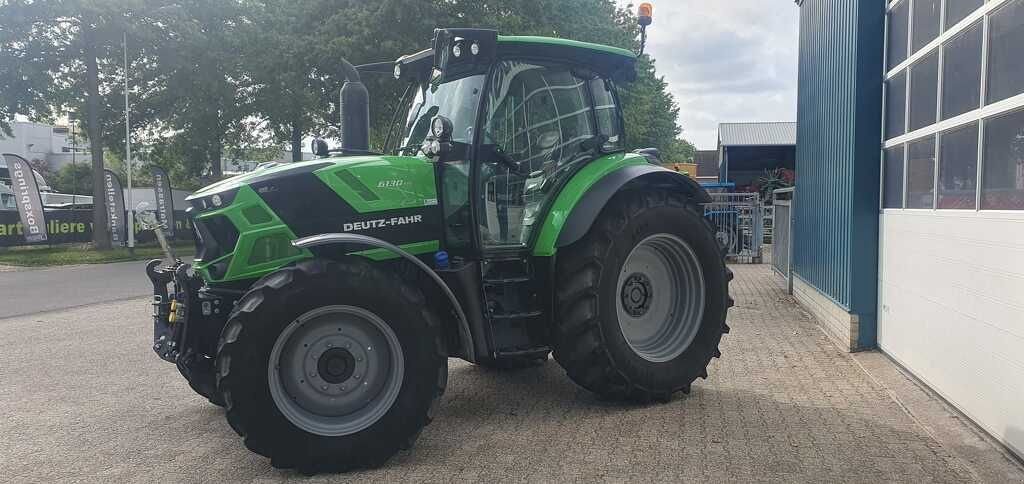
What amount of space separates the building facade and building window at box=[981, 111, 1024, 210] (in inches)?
0.5

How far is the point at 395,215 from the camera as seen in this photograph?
4.63 meters

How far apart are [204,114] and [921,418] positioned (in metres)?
26.3

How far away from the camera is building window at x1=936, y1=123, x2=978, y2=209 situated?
4.71 metres

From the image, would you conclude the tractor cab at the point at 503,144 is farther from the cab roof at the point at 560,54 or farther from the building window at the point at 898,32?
the building window at the point at 898,32

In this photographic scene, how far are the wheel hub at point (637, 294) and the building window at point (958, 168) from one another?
2.17m

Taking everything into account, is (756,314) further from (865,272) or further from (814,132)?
(865,272)

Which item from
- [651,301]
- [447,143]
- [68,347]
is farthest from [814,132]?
[68,347]

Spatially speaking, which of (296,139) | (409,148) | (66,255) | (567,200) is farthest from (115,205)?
(567,200)

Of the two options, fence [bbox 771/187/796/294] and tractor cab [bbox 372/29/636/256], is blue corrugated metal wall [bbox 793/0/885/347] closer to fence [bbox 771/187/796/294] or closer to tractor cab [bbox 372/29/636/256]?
fence [bbox 771/187/796/294]

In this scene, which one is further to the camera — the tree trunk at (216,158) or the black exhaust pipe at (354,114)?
the tree trunk at (216,158)

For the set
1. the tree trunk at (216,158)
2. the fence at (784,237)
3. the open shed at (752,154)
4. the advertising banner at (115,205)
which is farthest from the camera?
the open shed at (752,154)

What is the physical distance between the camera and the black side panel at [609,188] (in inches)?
195

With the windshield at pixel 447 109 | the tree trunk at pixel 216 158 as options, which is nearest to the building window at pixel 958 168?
the windshield at pixel 447 109

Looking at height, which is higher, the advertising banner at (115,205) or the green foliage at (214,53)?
the green foliage at (214,53)
